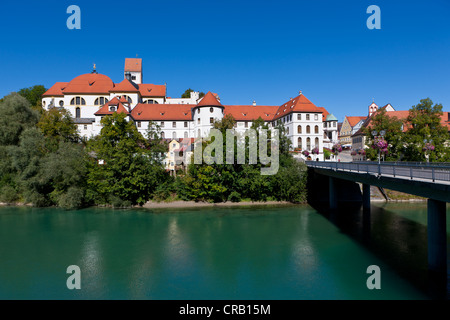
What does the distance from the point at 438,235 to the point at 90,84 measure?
64.4m

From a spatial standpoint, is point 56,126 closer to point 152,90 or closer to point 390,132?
point 152,90

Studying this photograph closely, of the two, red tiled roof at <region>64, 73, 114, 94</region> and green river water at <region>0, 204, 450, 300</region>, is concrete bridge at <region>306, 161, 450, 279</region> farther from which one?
red tiled roof at <region>64, 73, 114, 94</region>

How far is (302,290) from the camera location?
Result: 530 inches

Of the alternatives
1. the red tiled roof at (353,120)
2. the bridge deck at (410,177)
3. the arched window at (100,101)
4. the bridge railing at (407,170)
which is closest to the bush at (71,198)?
the bridge railing at (407,170)

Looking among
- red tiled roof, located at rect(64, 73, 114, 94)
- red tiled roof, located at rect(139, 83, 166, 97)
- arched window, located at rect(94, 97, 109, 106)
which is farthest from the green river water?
red tiled roof, located at rect(139, 83, 166, 97)

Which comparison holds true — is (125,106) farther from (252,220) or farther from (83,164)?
(252,220)

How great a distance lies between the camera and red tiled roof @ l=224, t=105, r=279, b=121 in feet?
190

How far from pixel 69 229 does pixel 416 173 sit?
989 inches

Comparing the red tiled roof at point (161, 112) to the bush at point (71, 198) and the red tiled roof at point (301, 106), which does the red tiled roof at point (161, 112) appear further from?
the bush at point (71, 198)

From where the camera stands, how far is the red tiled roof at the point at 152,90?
67.4m

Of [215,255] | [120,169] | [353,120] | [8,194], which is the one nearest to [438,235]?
[215,255]

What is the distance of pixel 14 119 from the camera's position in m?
37.9

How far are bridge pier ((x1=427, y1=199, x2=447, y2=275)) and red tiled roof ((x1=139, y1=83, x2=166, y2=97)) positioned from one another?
201ft
